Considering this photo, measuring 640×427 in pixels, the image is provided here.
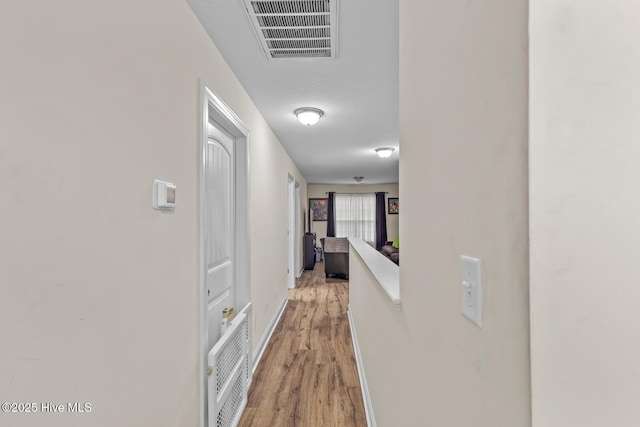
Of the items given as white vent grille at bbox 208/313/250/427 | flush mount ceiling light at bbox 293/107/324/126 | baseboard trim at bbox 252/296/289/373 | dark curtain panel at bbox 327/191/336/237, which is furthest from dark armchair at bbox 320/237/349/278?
white vent grille at bbox 208/313/250/427

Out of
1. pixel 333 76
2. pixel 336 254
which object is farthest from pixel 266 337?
pixel 336 254

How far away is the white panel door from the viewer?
6.25 ft

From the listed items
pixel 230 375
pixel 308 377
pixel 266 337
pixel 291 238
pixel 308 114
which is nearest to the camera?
pixel 230 375

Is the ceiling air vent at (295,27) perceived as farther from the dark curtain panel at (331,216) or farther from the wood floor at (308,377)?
the dark curtain panel at (331,216)

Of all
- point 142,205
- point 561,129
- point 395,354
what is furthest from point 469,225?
point 142,205

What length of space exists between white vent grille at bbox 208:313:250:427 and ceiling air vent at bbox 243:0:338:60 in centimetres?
173

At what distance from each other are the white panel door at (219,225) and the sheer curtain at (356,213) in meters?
6.67

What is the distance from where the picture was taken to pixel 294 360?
8.85ft

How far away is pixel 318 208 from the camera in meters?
8.82

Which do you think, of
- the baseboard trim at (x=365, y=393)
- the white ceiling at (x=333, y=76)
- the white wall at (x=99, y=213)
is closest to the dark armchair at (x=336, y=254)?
the white ceiling at (x=333, y=76)

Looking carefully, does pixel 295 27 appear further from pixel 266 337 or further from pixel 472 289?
pixel 266 337

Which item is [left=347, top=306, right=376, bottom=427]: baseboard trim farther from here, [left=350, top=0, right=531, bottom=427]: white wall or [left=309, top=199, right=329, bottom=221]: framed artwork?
[left=309, top=199, right=329, bottom=221]: framed artwork

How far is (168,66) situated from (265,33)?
2.09 ft

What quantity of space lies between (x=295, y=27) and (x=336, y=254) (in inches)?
191
